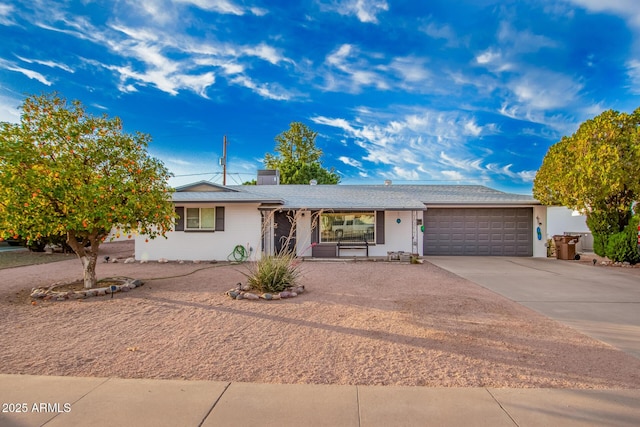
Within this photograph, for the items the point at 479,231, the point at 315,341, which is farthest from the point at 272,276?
the point at 479,231

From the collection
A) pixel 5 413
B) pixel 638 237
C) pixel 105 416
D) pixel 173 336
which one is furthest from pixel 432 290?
pixel 638 237

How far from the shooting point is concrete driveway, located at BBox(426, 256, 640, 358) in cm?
491

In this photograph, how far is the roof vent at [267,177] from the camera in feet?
67.2

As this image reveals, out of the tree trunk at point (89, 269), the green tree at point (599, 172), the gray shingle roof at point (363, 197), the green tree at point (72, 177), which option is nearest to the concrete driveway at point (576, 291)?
the green tree at point (599, 172)

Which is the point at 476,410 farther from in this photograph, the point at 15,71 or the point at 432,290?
the point at 15,71

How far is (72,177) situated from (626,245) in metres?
17.0

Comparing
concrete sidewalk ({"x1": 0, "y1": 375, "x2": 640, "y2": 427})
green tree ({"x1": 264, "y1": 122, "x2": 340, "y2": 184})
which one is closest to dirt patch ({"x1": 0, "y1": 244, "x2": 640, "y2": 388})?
concrete sidewalk ({"x1": 0, "y1": 375, "x2": 640, "y2": 427})

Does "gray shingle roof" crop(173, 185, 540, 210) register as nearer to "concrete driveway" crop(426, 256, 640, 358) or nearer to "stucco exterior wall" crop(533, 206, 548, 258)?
"stucco exterior wall" crop(533, 206, 548, 258)

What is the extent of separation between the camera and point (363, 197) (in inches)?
594

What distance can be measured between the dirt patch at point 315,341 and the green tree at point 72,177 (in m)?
1.63

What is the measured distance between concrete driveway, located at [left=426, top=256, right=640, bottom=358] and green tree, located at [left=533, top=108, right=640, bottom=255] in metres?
2.21

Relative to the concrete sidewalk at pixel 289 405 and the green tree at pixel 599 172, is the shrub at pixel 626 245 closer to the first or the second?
the green tree at pixel 599 172

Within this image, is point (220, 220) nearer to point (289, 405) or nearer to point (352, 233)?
point (352, 233)

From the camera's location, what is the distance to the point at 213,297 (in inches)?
269
